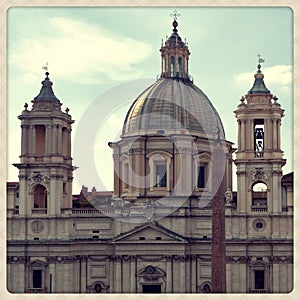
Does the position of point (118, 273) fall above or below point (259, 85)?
below

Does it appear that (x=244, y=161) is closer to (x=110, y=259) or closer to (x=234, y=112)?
(x=234, y=112)

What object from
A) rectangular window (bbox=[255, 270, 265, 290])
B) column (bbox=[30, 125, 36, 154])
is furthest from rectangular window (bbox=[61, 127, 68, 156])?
rectangular window (bbox=[255, 270, 265, 290])

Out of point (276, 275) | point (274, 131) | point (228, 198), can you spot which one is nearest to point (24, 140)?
point (228, 198)

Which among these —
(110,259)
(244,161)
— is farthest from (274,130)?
(110,259)

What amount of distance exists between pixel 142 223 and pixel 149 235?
0.68 meters

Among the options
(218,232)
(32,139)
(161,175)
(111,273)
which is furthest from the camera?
(161,175)

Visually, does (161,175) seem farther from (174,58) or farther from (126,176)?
(174,58)

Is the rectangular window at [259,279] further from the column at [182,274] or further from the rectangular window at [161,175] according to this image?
the rectangular window at [161,175]

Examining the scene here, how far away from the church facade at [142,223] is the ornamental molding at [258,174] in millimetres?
49

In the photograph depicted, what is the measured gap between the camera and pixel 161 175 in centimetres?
5544

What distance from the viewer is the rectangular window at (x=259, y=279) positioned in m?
50.2

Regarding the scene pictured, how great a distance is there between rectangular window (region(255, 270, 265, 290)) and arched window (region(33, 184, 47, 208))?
37.0 feet

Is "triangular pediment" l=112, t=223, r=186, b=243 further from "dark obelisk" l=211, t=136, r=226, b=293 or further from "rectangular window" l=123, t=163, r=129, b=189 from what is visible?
"dark obelisk" l=211, t=136, r=226, b=293

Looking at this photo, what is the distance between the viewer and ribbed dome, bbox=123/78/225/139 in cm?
5531
